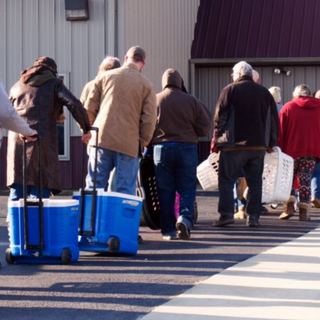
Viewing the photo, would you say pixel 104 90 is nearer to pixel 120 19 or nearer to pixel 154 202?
pixel 154 202

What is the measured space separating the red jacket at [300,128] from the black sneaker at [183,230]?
308 centimetres

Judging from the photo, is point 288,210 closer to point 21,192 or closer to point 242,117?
Result: point 242,117

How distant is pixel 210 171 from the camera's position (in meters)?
12.0

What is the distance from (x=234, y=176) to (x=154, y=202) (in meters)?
1.22

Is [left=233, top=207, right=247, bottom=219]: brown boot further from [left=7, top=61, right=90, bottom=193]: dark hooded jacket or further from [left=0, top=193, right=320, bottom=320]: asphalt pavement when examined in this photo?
[left=7, top=61, right=90, bottom=193]: dark hooded jacket

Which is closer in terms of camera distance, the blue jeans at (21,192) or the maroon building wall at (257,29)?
the blue jeans at (21,192)

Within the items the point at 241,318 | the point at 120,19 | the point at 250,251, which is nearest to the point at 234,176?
the point at 250,251

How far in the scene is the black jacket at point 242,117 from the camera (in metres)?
11.1

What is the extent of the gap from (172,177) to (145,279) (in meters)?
2.88

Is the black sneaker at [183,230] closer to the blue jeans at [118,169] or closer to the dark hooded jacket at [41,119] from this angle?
the blue jeans at [118,169]

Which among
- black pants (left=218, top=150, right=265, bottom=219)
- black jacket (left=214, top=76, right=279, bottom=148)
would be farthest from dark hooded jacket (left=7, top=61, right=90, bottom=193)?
black pants (left=218, top=150, right=265, bottom=219)

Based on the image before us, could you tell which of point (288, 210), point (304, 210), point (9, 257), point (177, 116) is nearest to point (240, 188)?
point (288, 210)

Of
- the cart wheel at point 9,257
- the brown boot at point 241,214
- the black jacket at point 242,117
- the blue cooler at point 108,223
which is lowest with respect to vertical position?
the brown boot at point 241,214

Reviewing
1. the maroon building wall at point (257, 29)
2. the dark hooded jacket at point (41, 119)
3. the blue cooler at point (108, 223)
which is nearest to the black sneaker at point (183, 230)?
the blue cooler at point (108, 223)
